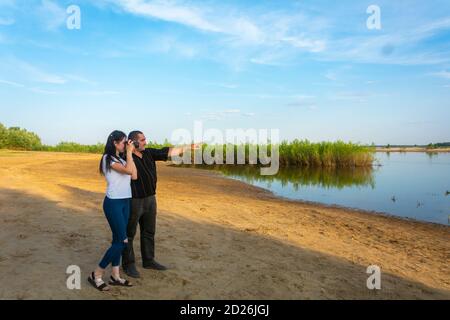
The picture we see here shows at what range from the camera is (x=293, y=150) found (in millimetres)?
30203

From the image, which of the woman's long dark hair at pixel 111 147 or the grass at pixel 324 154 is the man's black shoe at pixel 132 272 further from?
the grass at pixel 324 154

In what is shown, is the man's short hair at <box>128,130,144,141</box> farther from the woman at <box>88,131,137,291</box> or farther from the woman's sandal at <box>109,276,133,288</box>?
the woman's sandal at <box>109,276,133,288</box>

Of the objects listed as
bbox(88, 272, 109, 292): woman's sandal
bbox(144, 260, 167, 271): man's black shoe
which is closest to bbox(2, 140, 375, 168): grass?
bbox(144, 260, 167, 271): man's black shoe

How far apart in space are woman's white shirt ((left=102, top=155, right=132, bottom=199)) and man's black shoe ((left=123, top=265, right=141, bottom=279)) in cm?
103

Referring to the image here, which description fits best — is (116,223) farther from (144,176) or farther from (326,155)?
(326,155)

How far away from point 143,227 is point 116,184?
0.96 m

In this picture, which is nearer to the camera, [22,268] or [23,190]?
[22,268]

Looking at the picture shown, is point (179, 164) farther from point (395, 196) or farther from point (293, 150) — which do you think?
point (395, 196)

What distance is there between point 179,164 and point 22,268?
27.1 m

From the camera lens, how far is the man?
475 cm

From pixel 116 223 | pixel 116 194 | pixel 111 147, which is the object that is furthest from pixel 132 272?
pixel 111 147

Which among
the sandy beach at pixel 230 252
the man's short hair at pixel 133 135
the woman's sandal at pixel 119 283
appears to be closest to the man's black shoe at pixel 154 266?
the sandy beach at pixel 230 252

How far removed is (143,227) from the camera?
16.6 ft
